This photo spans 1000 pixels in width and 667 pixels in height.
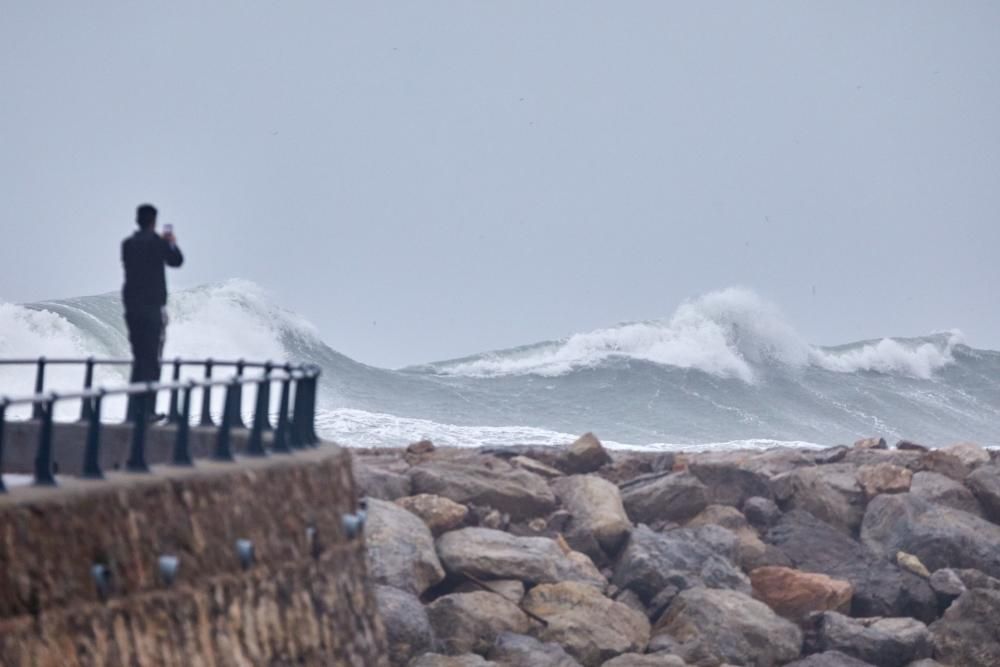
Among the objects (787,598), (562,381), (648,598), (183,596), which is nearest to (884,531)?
(787,598)

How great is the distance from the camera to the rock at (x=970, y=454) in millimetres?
21266

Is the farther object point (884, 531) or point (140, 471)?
point (884, 531)

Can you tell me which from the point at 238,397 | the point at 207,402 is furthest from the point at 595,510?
the point at 238,397

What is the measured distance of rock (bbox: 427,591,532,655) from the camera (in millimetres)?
13117

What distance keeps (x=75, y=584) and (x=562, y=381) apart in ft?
170

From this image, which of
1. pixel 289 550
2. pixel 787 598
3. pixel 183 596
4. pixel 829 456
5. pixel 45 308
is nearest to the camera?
pixel 183 596

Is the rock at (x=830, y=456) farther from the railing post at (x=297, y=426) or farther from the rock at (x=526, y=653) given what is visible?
the railing post at (x=297, y=426)

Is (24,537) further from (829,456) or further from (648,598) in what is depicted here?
→ (829,456)

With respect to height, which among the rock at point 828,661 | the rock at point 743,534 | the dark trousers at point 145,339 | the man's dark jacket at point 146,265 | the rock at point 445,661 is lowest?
the rock at point 828,661

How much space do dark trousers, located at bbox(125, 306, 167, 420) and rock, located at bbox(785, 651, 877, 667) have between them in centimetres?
648

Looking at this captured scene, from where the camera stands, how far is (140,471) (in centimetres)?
687

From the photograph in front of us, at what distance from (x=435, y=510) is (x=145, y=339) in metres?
5.41

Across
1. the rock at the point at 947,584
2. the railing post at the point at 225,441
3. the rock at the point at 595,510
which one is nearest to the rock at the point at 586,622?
the rock at the point at 595,510

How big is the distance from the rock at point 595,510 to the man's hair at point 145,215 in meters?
7.08
